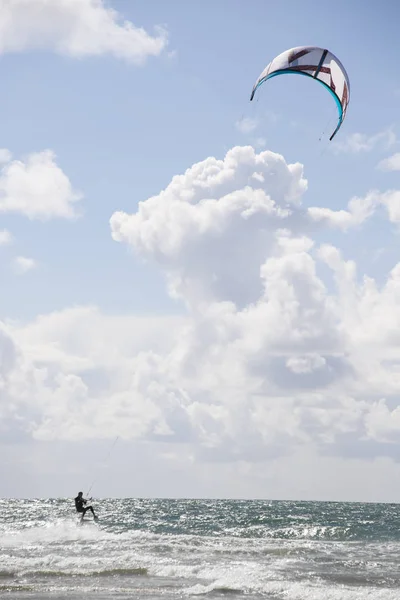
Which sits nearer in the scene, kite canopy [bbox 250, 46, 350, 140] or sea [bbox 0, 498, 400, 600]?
sea [bbox 0, 498, 400, 600]

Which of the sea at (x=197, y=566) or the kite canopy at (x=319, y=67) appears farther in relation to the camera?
the kite canopy at (x=319, y=67)

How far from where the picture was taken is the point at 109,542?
27.4 meters

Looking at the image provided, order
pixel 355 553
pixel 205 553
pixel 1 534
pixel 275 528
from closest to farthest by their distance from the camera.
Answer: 1. pixel 205 553
2. pixel 355 553
3. pixel 1 534
4. pixel 275 528

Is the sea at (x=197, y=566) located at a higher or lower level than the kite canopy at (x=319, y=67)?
lower

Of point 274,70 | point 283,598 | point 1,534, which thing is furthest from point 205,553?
point 274,70

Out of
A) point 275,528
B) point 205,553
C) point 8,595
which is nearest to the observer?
point 8,595

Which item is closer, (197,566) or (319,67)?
(197,566)

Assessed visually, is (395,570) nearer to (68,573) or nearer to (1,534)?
(68,573)

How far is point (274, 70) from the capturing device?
20562 millimetres

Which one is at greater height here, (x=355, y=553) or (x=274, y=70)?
(x=274, y=70)

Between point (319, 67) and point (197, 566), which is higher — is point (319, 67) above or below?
above

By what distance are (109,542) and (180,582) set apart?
11249 millimetres

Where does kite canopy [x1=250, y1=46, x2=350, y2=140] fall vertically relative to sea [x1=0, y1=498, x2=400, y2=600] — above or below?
above

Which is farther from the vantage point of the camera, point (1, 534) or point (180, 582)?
point (1, 534)
